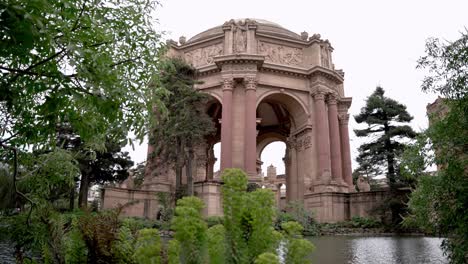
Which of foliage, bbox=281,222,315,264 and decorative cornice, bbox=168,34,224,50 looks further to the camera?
decorative cornice, bbox=168,34,224,50

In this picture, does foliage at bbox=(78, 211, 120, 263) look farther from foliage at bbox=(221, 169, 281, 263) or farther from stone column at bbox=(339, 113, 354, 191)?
stone column at bbox=(339, 113, 354, 191)

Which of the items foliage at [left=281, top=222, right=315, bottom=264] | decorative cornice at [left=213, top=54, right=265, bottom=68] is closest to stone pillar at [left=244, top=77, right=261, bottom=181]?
decorative cornice at [left=213, top=54, right=265, bottom=68]

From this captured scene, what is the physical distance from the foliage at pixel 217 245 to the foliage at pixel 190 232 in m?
0.05

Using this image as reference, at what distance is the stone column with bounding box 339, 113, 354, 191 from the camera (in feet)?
89.5

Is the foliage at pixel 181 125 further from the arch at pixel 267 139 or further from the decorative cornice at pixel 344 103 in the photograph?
the arch at pixel 267 139

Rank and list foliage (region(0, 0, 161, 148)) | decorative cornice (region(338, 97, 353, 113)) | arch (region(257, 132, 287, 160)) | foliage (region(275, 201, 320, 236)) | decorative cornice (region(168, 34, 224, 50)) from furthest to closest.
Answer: arch (region(257, 132, 287, 160)), decorative cornice (region(338, 97, 353, 113)), decorative cornice (region(168, 34, 224, 50)), foliage (region(275, 201, 320, 236)), foliage (region(0, 0, 161, 148))

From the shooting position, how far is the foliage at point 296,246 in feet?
7.16

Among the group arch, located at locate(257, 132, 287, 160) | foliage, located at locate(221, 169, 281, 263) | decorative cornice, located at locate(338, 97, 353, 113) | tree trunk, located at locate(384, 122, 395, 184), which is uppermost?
decorative cornice, located at locate(338, 97, 353, 113)

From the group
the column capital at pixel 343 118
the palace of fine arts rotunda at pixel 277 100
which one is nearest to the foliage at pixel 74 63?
the palace of fine arts rotunda at pixel 277 100

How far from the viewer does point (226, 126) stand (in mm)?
23406

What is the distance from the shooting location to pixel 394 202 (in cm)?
1909

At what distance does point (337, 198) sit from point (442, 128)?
18.0 meters

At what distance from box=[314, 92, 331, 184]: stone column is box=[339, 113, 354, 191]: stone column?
3558 mm

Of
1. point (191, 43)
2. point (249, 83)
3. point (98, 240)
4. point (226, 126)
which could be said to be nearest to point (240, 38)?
point (249, 83)
